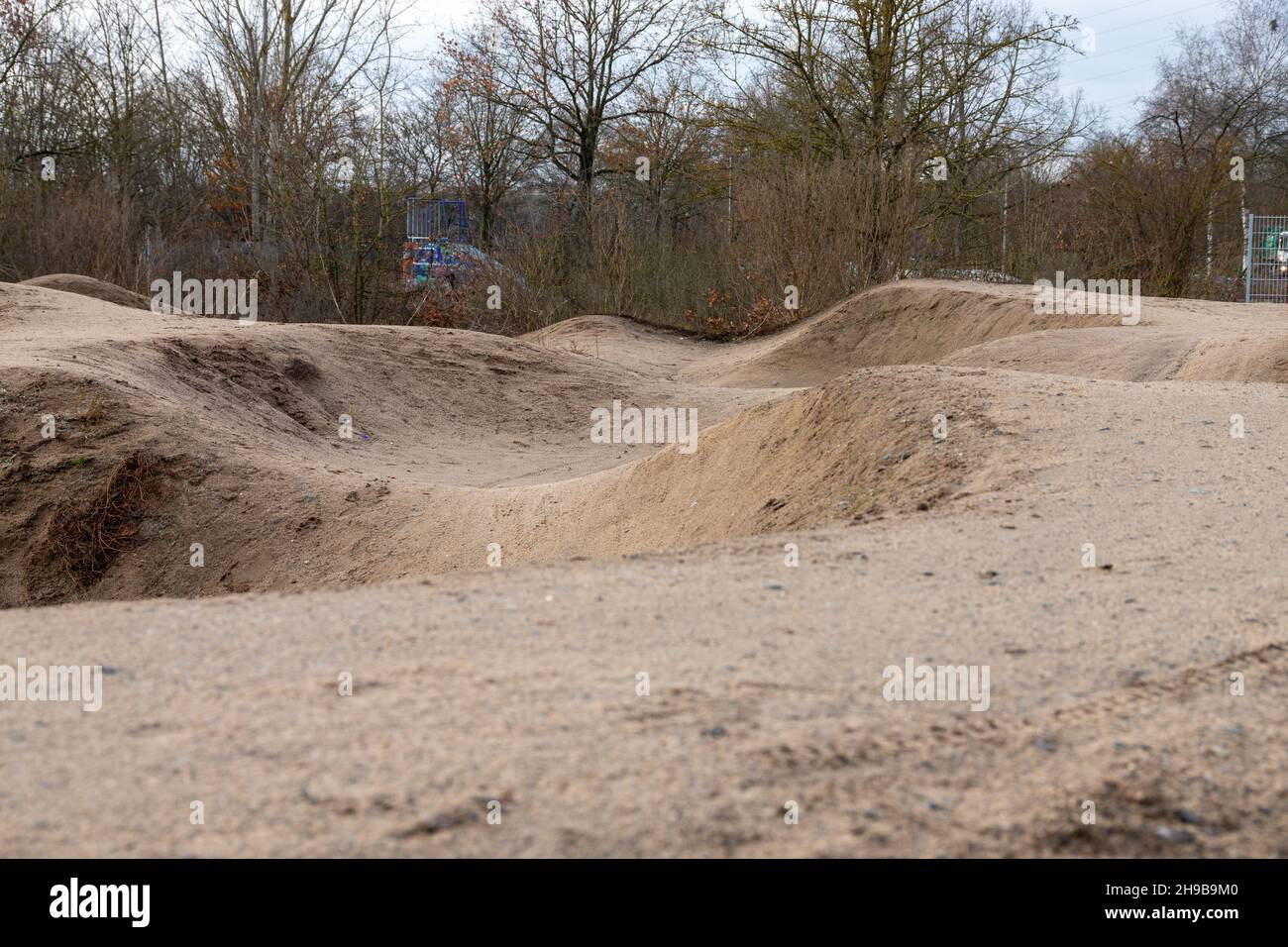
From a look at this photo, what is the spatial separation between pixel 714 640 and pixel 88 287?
16410mm

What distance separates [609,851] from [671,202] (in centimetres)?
2912

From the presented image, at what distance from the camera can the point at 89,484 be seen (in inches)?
324

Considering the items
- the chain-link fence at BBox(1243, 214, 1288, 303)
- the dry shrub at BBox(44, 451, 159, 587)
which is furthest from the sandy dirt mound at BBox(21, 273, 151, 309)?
the chain-link fence at BBox(1243, 214, 1288, 303)

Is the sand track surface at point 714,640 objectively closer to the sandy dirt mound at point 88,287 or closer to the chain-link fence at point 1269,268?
the sandy dirt mound at point 88,287

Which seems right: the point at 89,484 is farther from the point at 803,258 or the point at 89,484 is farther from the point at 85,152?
the point at 85,152

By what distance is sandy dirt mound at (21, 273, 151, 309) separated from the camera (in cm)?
1630

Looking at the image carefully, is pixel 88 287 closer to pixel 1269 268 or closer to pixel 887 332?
pixel 887 332

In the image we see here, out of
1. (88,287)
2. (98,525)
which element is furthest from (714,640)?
(88,287)

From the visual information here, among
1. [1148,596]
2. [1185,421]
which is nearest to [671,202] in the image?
[1185,421]

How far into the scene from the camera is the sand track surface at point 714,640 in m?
2.07

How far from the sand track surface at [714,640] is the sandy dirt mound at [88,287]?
916 cm

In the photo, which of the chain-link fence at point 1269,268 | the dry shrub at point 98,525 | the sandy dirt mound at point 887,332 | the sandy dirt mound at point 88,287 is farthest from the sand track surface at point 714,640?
the chain-link fence at point 1269,268

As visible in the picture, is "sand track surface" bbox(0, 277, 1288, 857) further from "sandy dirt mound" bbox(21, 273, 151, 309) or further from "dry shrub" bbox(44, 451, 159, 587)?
"sandy dirt mound" bbox(21, 273, 151, 309)

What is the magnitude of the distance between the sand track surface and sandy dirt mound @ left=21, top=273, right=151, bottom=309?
361 inches
